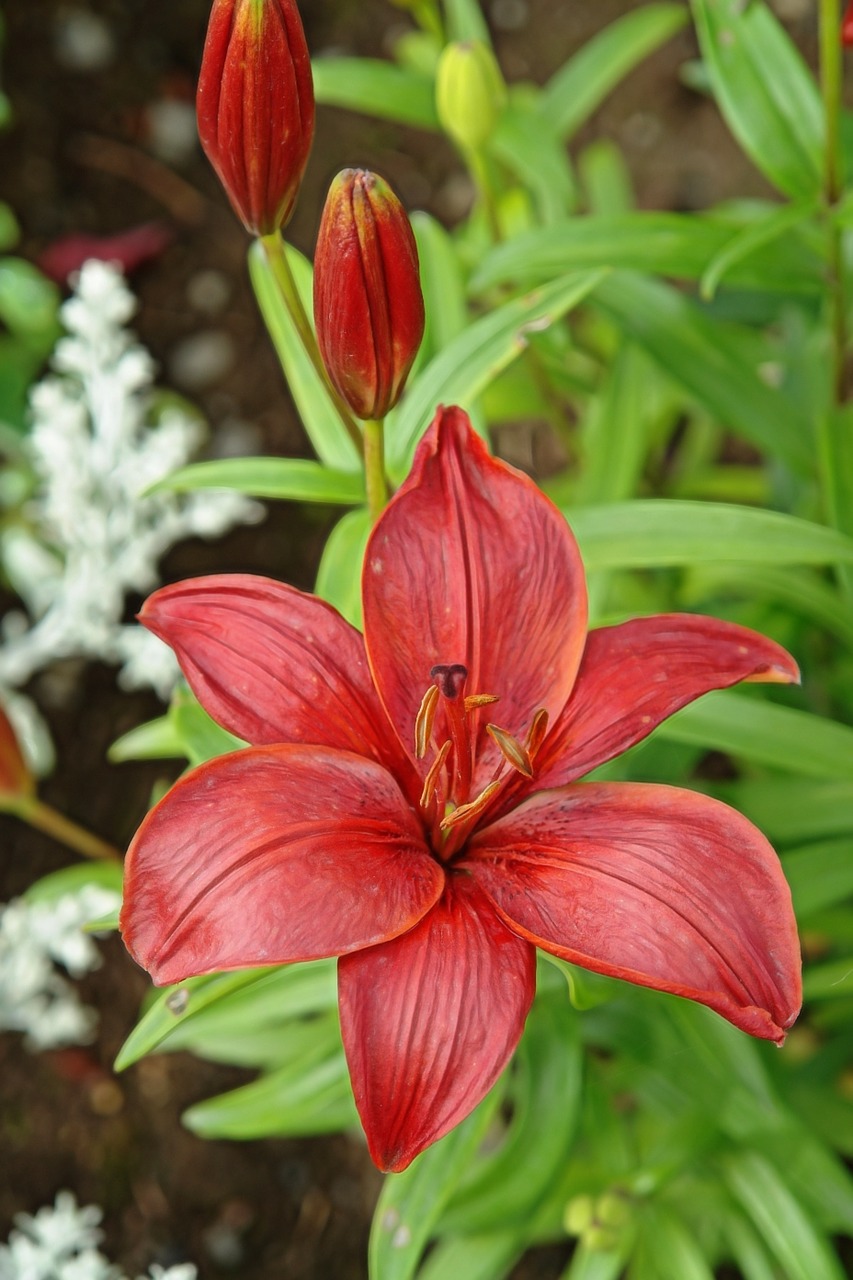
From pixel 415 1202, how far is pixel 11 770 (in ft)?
1.83

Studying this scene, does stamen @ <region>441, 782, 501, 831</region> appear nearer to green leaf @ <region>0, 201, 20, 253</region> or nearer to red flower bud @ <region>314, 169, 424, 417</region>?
red flower bud @ <region>314, 169, 424, 417</region>

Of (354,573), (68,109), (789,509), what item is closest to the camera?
(354,573)

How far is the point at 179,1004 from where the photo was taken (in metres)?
0.76

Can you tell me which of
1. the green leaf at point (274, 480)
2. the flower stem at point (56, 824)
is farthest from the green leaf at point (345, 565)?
the flower stem at point (56, 824)

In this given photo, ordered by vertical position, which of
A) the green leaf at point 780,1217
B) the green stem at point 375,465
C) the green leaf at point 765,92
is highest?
the green leaf at point 765,92

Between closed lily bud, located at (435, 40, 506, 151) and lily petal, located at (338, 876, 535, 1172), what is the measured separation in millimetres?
724

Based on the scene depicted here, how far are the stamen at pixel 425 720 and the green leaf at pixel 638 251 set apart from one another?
47cm

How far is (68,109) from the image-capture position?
2.07 m

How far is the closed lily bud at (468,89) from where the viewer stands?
1044 mm

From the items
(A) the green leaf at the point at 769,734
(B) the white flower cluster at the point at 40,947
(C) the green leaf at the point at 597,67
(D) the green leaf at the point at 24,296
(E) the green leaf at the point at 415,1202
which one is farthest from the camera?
(D) the green leaf at the point at 24,296

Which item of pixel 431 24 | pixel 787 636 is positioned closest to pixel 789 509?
pixel 787 636

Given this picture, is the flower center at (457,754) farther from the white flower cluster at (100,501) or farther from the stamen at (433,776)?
the white flower cluster at (100,501)

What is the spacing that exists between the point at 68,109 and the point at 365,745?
5.61ft

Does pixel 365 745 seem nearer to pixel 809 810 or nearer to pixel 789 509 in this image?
pixel 809 810
